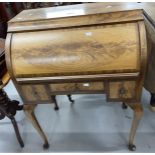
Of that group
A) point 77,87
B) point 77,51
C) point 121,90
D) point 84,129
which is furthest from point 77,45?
point 84,129

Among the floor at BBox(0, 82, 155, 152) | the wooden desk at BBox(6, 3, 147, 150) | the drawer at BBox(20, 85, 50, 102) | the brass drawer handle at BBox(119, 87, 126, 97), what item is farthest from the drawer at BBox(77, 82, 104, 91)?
the floor at BBox(0, 82, 155, 152)

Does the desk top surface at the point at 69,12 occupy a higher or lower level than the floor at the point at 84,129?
higher

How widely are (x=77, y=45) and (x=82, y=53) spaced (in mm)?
51

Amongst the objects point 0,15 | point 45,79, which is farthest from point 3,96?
point 0,15

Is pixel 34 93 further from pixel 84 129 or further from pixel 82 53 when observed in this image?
pixel 84 129

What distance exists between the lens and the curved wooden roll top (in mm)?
964

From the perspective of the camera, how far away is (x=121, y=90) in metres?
1.07

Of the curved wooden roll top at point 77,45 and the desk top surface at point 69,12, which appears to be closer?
the curved wooden roll top at point 77,45

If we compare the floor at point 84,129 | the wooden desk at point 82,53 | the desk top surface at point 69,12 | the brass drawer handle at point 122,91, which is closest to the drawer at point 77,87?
the wooden desk at point 82,53

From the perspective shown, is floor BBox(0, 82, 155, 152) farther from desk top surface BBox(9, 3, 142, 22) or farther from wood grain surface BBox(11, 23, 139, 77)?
desk top surface BBox(9, 3, 142, 22)

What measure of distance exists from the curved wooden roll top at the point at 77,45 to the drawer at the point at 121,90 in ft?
0.28

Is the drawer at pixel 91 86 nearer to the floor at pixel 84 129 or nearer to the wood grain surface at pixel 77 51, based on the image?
the wood grain surface at pixel 77 51

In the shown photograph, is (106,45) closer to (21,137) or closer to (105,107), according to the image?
(105,107)

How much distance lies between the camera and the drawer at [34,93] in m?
1.13
